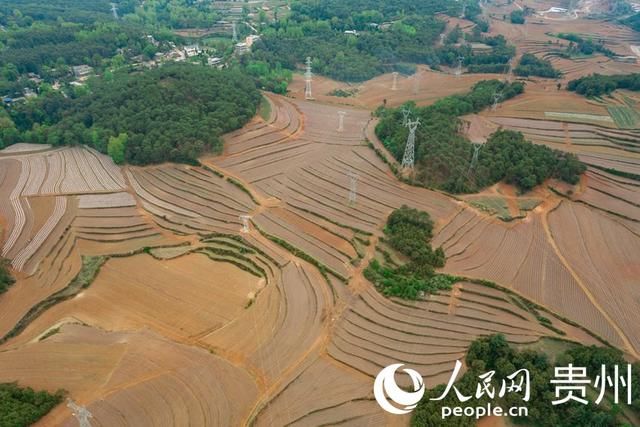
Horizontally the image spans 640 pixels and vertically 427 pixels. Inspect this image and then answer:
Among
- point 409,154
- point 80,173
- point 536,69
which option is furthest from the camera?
point 536,69

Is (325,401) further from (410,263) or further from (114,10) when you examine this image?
(114,10)

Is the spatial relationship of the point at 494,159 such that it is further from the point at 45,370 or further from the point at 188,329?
the point at 45,370

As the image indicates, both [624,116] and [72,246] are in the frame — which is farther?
[624,116]

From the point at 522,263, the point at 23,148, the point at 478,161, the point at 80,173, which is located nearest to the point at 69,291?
the point at 80,173

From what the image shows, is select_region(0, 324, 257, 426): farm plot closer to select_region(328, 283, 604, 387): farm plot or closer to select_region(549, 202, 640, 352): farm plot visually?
select_region(328, 283, 604, 387): farm plot

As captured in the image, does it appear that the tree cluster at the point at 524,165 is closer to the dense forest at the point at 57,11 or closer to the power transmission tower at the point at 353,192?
the power transmission tower at the point at 353,192

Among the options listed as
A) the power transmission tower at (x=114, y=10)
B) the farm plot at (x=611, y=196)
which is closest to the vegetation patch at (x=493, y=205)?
the farm plot at (x=611, y=196)
